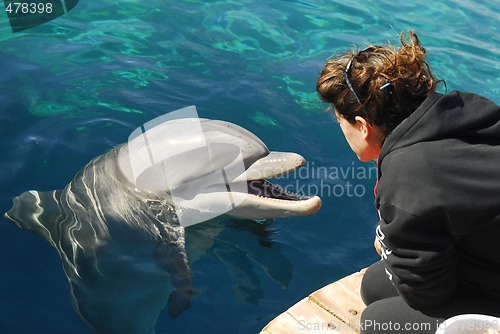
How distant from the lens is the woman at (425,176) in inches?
114

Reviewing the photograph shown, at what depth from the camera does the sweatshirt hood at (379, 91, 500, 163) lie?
2.97 meters

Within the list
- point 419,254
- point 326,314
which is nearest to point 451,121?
point 419,254

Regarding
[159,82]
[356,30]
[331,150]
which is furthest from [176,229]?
[356,30]

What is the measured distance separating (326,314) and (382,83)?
1759mm

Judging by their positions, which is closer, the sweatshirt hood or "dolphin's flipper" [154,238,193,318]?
the sweatshirt hood

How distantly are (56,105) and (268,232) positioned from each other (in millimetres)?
3086

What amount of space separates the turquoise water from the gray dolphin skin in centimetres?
18

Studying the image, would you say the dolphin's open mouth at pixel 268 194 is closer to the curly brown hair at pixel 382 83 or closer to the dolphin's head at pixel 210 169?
the dolphin's head at pixel 210 169

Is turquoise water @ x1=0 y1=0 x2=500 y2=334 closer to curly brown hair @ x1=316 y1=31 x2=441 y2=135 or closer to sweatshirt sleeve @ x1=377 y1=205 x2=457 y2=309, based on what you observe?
sweatshirt sleeve @ x1=377 y1=205 x2=457 y2=309

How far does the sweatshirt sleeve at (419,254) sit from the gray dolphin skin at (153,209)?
1728mm

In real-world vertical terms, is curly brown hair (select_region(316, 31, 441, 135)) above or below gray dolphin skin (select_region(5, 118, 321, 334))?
above

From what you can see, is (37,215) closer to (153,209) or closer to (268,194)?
(153,209)

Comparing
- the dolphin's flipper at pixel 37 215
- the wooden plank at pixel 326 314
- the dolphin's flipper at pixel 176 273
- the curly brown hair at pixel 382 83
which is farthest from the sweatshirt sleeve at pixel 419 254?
the dolphin's flipper at pixel 37 215

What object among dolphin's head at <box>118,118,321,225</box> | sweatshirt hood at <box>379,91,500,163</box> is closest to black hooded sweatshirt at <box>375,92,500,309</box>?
sweatshirt hood at <box>379,91,500,163</box>
